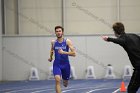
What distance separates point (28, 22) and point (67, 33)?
2.41 meters

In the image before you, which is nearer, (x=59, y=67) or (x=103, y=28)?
(x=59, y=67)

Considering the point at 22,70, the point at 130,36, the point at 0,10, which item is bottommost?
the point at 22,70

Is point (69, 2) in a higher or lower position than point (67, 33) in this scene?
higher

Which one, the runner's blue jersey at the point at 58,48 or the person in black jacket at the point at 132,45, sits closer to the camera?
the person in black jacket at the point at 132,45

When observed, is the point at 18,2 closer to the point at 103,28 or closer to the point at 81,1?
the point at 81,1

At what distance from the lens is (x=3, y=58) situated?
22.9 metres

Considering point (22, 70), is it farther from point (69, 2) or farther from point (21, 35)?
point (69, 2)

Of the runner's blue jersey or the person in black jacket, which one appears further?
the runner's blue jersey

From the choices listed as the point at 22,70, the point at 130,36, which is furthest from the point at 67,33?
the point at 130,36

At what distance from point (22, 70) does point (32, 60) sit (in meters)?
0.84

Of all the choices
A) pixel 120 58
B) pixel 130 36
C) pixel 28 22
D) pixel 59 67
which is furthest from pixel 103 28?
pixel 130 36

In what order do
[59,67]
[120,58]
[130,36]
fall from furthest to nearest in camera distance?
[120,58], [59,67], [130,36]

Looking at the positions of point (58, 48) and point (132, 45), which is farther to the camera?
point (58, 48)

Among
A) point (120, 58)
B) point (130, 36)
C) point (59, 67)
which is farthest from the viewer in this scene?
point (120, 58)
